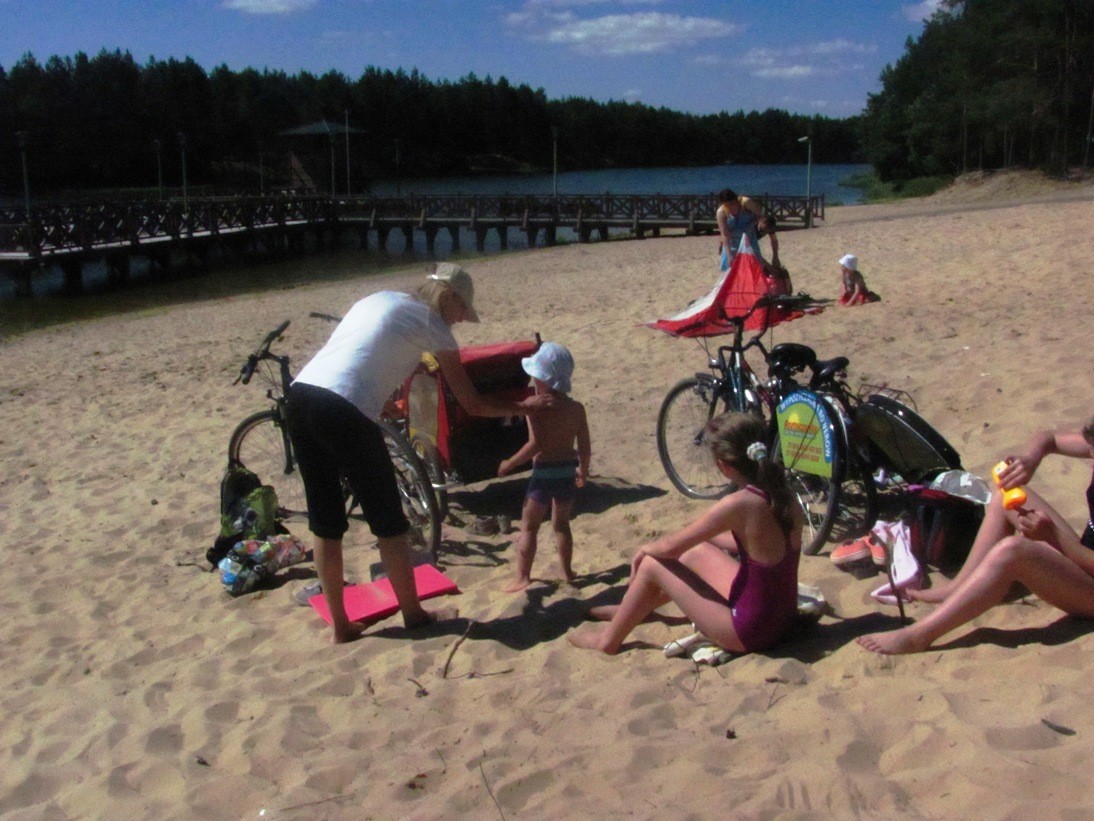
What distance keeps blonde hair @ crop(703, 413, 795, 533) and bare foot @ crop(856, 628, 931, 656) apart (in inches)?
18.9

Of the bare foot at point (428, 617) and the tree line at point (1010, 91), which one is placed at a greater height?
the tree line at point (1010, 91)

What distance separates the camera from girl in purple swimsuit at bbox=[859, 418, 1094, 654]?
335cm

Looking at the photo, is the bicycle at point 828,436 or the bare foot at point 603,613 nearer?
the bare foot at point 603,613

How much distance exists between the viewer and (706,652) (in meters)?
3.75

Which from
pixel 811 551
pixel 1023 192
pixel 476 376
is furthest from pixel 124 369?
pixel 1023 192

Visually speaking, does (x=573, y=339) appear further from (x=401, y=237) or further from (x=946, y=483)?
(x=401, y=237)

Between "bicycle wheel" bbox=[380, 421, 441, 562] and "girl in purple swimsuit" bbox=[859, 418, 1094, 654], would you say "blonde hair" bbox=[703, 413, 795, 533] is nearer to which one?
"girl in purple swimsuit" bbox=[859, 418, 1094, 654]

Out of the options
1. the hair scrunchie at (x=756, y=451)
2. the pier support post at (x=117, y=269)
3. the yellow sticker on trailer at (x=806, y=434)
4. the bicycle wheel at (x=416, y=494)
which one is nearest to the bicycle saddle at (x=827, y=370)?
the yellow sticker on trailer at (x=806, y=434)

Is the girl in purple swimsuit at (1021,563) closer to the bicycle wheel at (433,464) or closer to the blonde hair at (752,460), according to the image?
the blonde hair at (752,460)

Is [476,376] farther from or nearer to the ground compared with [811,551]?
farther from the ground

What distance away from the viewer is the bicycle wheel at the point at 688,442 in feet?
19.0

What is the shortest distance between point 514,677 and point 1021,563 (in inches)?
69.5

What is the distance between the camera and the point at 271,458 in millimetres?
6273

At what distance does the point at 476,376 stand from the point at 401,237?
47.0 metres
